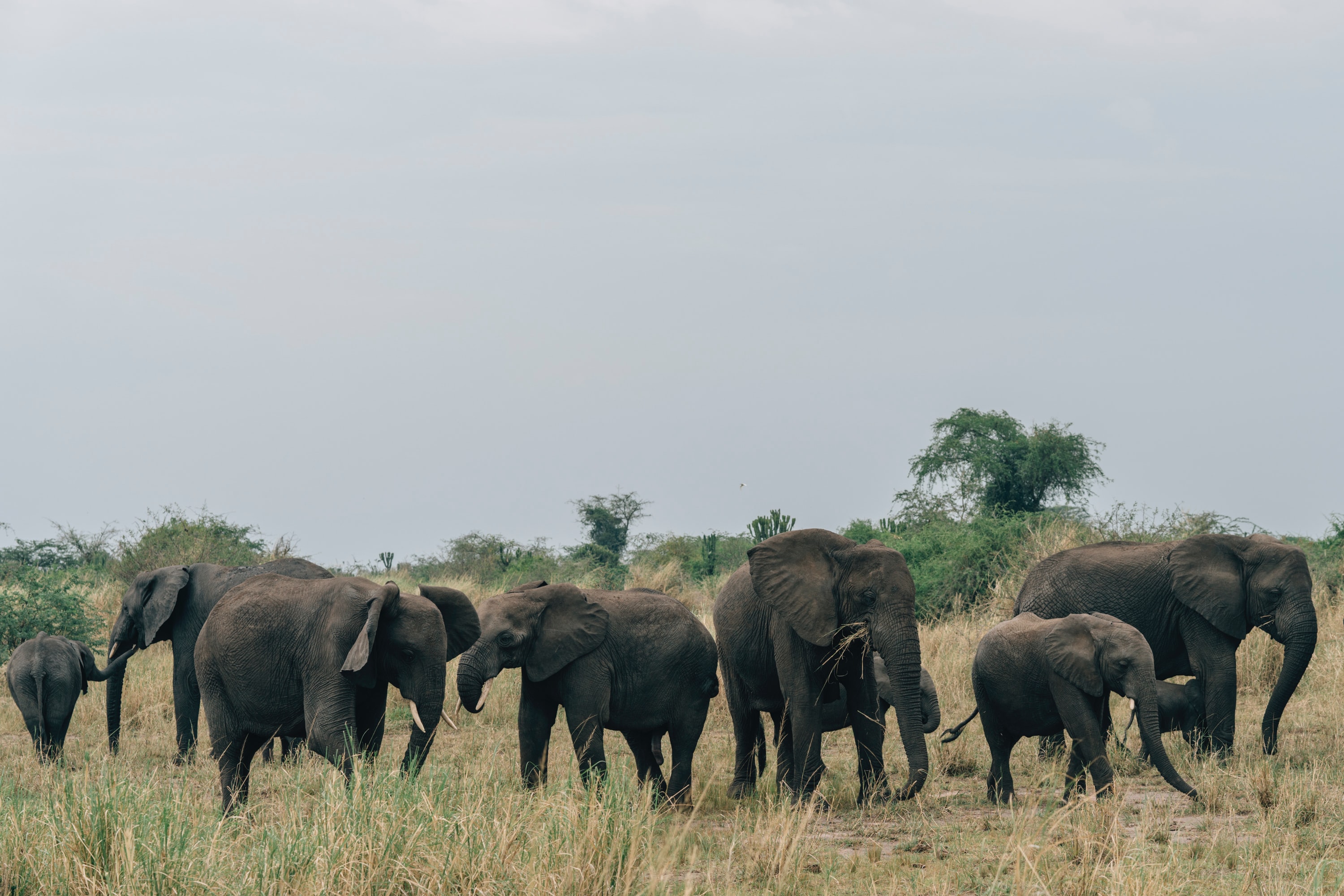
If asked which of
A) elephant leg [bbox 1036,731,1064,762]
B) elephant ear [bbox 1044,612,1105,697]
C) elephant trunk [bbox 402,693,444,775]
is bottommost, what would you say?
elephant leg [bbox 1036,731,1064,762]

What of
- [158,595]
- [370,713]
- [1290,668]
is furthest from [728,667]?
[158,595]

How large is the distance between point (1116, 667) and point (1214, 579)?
2.65 meters

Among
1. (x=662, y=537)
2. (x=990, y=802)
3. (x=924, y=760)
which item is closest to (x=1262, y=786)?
(x=990, y=802)

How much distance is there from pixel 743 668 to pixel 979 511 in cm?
1916

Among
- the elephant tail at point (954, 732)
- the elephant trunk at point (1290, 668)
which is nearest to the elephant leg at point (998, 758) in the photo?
the elephant tail at point (954, 732)

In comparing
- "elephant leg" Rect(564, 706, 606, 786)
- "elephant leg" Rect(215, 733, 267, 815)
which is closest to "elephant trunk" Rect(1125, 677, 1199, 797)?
"elephant leg" Rect(564, 706, 606, 786)

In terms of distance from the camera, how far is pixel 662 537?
1826 inches

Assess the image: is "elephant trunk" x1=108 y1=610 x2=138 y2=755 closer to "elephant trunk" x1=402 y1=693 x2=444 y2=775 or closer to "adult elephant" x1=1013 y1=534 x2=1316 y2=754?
"elephant trunk" x1=402 y1=693 x2=444 y2=775

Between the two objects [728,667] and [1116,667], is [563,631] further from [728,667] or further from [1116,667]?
[1116,667]

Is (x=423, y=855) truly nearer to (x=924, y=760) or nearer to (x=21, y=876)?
(x=21, y=876)

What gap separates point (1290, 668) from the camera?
1045 centimetres

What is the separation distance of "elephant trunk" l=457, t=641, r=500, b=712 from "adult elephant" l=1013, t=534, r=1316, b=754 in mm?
5428

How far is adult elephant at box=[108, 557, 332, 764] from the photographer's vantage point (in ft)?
37.7

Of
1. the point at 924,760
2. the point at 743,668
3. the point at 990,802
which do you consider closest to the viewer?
the point at 924,760
